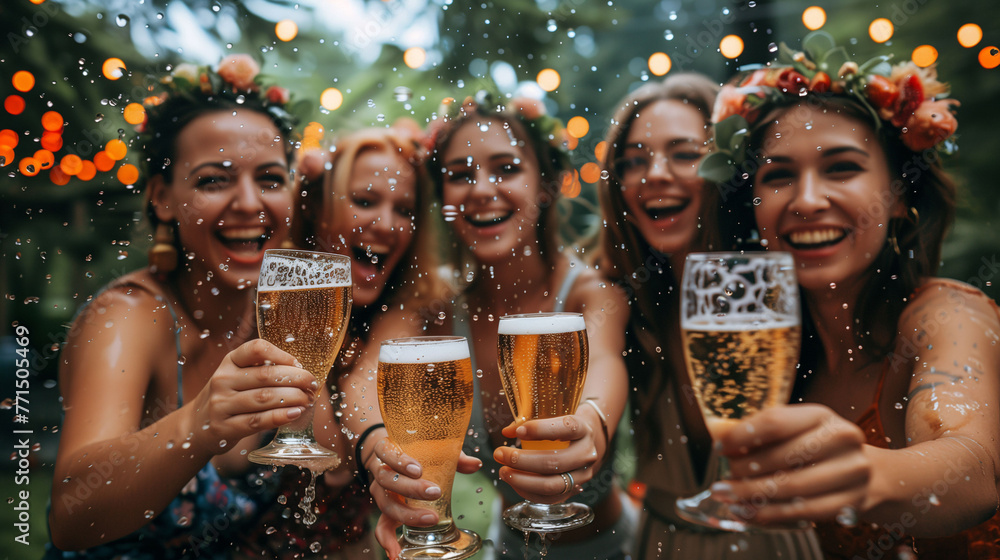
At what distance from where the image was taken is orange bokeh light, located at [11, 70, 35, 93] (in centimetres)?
123

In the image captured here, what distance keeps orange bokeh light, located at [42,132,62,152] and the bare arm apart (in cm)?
36

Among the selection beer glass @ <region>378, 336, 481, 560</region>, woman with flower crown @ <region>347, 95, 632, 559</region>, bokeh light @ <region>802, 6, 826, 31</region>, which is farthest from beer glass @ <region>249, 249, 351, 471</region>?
bokeh light @ <region>802, 6, 826, 31</region>

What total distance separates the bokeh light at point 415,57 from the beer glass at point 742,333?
917 mm

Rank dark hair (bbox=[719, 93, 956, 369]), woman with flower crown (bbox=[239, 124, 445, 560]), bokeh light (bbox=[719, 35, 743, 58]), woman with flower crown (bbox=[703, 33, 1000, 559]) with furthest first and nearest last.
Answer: woman with flower crown (bbox=[239, 124, 445, 560]), bokeh light (bbox=[719, 35, 743, 58]), dark hair (bbox=[719, 93, 956, 369]), woman with flower crown (bbox=[703, 33, 1000, 559])

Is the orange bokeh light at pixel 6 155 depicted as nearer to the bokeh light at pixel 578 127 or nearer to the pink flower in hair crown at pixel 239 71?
the pink flower in hair crown at pixel 239 71

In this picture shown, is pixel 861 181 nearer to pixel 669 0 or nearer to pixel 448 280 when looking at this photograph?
Answer: pixel 669 0

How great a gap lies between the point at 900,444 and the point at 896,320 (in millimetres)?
234

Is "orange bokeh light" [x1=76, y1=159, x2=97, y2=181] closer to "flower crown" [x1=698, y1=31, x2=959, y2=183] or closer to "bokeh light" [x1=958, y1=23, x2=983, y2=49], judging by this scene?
"flower crown" [x1=698, y1=31, x2=959, y2=183]

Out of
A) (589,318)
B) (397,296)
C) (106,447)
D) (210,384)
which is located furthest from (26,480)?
(589,318)

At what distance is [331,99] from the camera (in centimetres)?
130

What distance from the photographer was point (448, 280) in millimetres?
1272

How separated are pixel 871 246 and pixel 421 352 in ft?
2.93

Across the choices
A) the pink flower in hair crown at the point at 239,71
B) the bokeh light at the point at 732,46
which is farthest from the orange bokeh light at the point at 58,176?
the bokeh light at the point at 732,46

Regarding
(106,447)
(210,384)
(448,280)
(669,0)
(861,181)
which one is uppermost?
(669,0)
